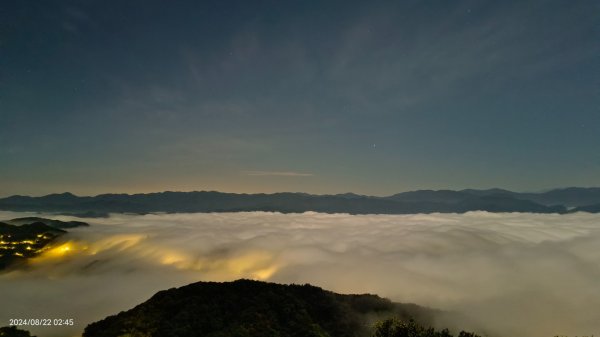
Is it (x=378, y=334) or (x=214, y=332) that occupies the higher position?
(x=378, y=334)

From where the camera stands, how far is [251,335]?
17950 cm

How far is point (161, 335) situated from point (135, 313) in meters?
37.5

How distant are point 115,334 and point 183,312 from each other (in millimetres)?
39194

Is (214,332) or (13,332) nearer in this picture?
(13,332)

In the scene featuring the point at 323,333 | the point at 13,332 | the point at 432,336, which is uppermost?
the point at 432,336

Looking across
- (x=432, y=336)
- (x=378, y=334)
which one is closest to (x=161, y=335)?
(x=378, y=334)

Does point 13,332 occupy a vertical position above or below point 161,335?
above

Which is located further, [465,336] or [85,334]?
[85,334]

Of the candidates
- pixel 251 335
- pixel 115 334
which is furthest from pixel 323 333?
pixel 115 334

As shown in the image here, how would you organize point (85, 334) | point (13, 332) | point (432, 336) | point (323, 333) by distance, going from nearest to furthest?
point (432, 336)
point (13, 332)
point (85, 334)
point (323, 333)

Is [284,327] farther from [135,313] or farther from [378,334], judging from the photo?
[378,334]

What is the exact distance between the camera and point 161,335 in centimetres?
17012

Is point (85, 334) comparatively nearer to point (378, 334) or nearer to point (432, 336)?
point (378, 334)

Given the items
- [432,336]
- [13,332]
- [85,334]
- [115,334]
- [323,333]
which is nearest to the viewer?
[432,336]
